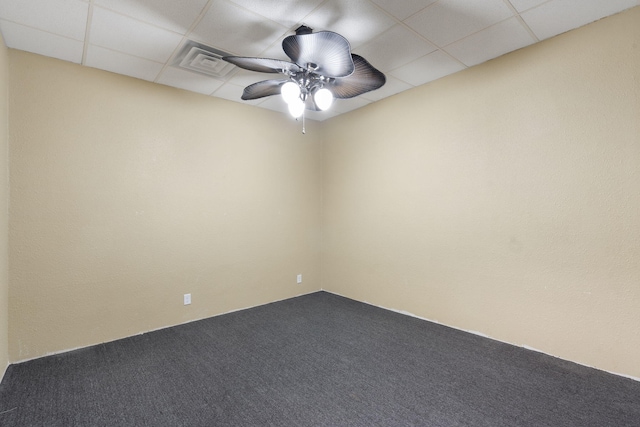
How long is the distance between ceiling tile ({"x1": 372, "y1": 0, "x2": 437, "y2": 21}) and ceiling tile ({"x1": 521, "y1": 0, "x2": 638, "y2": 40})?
0.80 m

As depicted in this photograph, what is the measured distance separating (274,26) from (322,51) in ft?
2.32

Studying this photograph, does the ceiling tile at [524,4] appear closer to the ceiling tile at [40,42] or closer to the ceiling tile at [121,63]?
the ceiling tile at [121,63]

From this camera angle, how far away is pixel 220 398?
213 centimetres

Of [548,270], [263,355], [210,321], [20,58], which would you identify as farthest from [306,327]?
[20,58]

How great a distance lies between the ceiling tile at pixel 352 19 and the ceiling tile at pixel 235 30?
31 centimetres

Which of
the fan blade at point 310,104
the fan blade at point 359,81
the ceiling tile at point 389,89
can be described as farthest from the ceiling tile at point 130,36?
the ceiling tile at point 389,89

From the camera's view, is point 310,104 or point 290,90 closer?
point 290,90

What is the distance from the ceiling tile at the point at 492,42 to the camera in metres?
2.44

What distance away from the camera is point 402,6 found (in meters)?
2.15

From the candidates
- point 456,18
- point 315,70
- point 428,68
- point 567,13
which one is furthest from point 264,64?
point 567,13

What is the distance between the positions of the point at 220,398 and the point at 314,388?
0.65 metres

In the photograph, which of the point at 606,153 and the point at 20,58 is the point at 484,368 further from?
the point at 20,58

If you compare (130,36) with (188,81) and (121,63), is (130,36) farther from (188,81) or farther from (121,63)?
(188,81)

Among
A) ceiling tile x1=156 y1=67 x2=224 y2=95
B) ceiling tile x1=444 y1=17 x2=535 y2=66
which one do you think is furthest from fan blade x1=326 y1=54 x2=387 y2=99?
ceiling tile x1=156 y1=67 x2=224 y2=95
